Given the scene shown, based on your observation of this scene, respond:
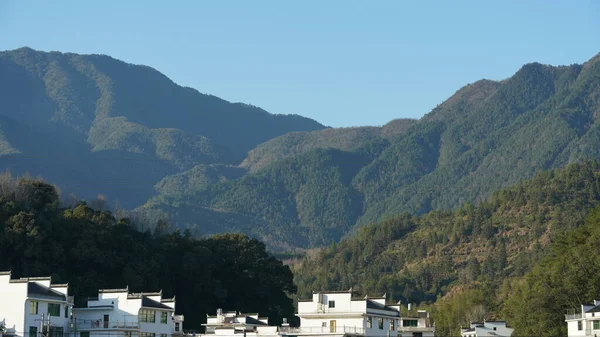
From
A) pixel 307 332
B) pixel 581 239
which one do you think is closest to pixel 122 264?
pixel 307 332

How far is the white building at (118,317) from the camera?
8212 cm

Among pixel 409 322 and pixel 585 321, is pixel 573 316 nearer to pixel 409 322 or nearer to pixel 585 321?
pixel 585 321

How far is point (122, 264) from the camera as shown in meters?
110

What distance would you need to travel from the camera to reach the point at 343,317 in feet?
289

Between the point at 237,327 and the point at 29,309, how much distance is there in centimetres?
2262

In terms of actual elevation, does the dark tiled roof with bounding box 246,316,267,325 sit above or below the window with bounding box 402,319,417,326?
below

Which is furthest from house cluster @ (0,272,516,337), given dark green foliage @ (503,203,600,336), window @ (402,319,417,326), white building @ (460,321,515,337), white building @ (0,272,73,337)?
window @ (402,319,417,326)

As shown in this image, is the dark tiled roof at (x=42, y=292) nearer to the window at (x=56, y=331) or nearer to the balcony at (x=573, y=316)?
the window at (x=56, y=331)

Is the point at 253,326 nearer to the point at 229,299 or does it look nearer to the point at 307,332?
the point at 307,332

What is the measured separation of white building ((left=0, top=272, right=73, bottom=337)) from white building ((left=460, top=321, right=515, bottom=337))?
165 ft

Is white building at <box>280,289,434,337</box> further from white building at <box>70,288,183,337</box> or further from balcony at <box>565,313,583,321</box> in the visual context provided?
balcony at <box>565,313,583,321</box>

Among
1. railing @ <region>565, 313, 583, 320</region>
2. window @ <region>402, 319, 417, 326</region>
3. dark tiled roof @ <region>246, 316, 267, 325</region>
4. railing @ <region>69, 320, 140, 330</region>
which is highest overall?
window @ <region>402, 319, 417, 326</region>

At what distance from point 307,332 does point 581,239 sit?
46701 mm

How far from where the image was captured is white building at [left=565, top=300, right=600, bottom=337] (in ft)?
310
